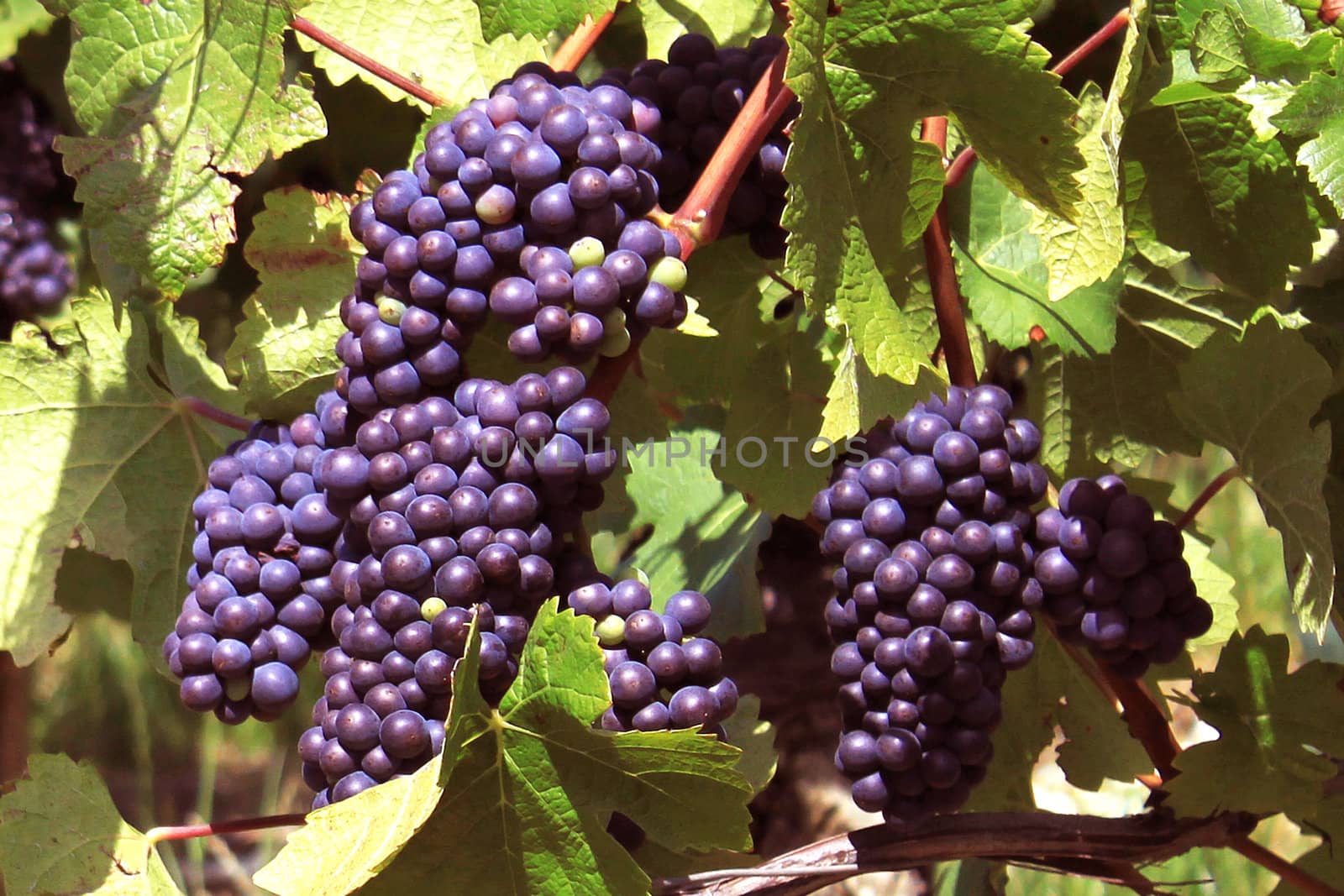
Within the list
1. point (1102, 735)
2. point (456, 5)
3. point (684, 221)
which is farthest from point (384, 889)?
point (456, 5)

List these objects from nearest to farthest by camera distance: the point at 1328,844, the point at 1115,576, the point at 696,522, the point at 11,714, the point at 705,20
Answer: the point at 1115,576 → the point at 1328,844 → the point at 705,20 → the point at 696,522 → the point at 11,714

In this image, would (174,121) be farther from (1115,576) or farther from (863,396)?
(1115,576)

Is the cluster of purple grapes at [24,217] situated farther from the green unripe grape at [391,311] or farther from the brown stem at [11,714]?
the green unripe grape at [391,311]

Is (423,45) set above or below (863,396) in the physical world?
above

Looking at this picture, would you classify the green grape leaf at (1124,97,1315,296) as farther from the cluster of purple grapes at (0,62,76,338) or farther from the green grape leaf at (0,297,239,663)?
the cluster of purple grapes at (0,62,76,338)

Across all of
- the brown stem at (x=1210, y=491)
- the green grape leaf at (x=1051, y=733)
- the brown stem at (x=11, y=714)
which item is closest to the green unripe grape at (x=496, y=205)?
the brown stem at (x=1210, y=491)

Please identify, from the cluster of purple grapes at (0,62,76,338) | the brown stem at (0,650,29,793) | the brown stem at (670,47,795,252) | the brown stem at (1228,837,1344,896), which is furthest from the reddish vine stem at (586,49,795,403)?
the brown stem at (0,650,29,793)

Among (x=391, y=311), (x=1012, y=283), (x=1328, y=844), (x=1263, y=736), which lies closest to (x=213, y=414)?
(x=391, y=311)
